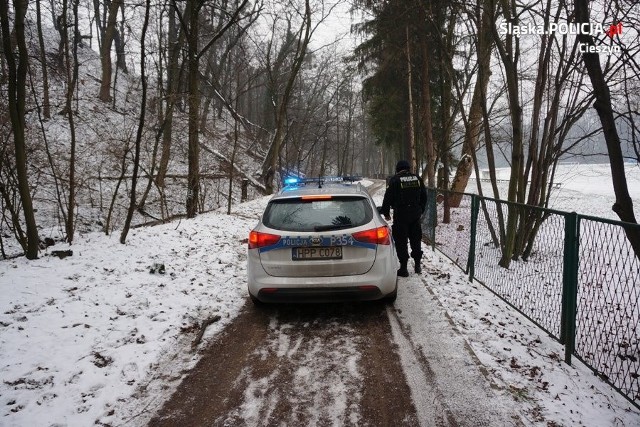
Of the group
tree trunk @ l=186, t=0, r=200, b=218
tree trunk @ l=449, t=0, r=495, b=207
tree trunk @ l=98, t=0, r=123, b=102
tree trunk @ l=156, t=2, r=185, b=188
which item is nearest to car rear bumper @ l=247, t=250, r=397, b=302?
tree trunk @ l=156, t=2, r=185, b=188

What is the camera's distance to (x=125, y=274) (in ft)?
20.2

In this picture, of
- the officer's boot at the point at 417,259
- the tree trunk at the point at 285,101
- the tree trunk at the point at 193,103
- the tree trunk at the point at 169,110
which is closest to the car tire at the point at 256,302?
the officer's boot at the point at 417,259

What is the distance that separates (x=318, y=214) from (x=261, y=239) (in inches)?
30.0

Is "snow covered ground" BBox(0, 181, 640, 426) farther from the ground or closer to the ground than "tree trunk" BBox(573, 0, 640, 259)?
closer to the ground

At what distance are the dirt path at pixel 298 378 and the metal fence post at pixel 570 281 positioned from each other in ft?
5.72

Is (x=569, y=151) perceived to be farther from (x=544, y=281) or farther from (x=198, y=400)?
(x=198, y=400)

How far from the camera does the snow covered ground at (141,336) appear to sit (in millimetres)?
3186

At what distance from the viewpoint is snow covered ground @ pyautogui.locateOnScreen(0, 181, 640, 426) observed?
10.5ft

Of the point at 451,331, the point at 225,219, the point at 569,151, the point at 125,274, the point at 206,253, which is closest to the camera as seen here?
the point at 451,331

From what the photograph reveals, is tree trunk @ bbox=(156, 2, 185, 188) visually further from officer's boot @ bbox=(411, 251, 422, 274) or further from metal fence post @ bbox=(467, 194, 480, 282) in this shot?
metal fence post @ bbox=(467, 194, 480, 282)

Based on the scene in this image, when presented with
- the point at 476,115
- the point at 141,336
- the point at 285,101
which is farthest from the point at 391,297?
the point at 285,101

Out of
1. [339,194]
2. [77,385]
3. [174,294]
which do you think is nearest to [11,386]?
[77,385]

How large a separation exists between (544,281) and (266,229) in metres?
3.54

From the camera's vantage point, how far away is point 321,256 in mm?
4613
